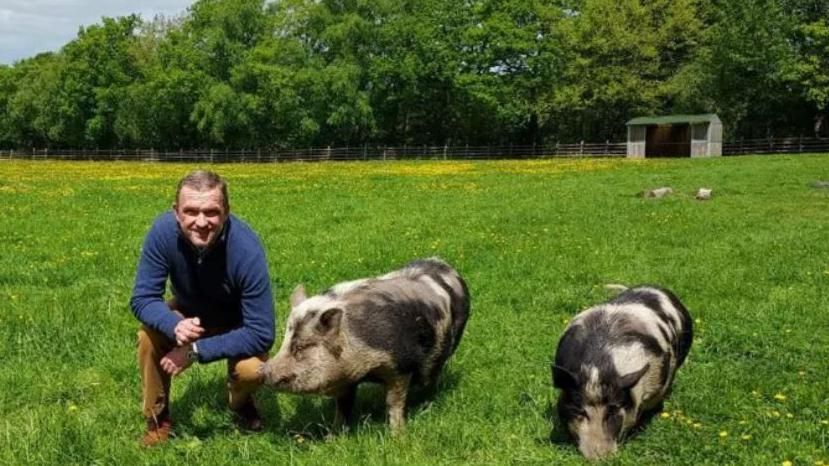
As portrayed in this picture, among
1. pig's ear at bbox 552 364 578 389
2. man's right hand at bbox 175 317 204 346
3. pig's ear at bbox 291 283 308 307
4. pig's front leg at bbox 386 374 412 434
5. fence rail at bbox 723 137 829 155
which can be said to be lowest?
pig's front leg at bbox 386 374 412 434

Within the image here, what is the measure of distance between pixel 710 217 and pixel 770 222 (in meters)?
1.13

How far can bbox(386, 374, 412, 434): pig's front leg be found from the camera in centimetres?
547

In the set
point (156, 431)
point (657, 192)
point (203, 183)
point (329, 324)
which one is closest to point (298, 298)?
point (329, 324)

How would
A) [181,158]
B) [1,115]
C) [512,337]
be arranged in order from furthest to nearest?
[1,115]
[181,158]
[512,337]

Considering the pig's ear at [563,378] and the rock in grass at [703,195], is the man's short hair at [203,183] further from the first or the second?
the rock in grass at [703,195]

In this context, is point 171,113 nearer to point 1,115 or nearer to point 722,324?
point 1,115

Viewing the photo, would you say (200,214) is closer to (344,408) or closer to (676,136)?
(344,408)

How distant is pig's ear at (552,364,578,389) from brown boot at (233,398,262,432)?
2.03 metres

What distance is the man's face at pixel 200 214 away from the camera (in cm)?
489

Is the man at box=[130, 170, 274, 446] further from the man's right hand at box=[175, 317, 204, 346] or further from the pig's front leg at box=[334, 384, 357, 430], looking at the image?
the pig's front leg at box=[334, 384, 357, 430]

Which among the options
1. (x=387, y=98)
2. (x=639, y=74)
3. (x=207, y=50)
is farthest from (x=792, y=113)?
(x=207, y=50)

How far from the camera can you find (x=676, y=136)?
5453 cm

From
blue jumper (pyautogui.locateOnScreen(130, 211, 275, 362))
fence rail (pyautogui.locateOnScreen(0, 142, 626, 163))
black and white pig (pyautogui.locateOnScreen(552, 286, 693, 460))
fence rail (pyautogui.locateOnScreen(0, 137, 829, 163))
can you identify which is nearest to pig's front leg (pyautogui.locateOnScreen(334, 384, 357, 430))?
blue jumper (pyautogui.locateOnScreen(130, 211, 275, 362))

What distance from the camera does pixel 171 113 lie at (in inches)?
3029
